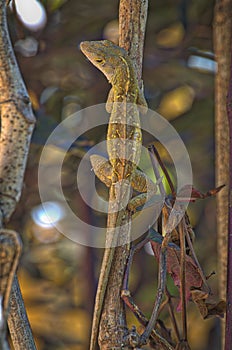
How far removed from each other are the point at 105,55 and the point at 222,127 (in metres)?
0.21

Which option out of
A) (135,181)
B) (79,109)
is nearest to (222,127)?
(135,181)

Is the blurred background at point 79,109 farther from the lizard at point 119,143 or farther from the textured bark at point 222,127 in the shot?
the lizard at point 119,143

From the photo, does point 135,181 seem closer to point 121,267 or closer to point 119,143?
point 119,143

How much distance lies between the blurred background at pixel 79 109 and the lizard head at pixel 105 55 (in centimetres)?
33

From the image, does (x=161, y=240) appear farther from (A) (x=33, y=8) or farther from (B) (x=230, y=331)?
(A) (x=33, y=8)

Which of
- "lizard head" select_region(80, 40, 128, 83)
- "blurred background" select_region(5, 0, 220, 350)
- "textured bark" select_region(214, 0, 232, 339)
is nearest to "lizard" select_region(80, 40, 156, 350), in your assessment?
"lizard head" select_region(80, 40, 128, 83)

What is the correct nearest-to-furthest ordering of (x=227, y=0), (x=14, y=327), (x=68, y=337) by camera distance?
(x=14, y=327) → (x=227, y=0) → (x=68, y=337)

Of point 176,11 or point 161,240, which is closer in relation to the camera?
point 161,240

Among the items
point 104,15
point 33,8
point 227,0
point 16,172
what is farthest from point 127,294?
point 104,15

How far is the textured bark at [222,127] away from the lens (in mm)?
834

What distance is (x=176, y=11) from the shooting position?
1.25 meters

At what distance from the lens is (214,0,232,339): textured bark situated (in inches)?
32.8

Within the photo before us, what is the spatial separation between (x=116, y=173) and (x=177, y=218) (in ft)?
0.39

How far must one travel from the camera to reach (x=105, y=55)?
72 centimetres
